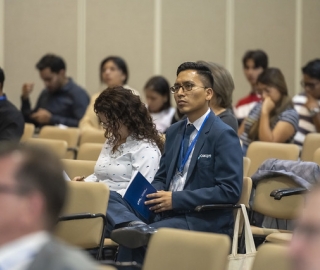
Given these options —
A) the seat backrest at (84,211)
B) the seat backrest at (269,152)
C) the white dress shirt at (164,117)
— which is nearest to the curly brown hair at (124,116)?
the seat backrest at (84,211)

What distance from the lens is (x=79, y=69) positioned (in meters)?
8.20

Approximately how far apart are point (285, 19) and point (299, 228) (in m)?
7.27

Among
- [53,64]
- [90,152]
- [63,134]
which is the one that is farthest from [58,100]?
[90,152]

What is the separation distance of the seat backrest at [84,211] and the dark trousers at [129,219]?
0.58 feet

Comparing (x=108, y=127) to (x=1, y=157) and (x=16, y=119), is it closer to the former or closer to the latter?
(x=16, y=119)

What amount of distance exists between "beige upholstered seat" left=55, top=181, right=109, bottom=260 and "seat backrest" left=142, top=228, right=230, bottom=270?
1071mm

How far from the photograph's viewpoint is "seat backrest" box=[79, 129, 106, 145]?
582cm

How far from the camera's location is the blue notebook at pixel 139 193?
3.67 m

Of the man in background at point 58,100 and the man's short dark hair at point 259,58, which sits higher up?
the man's short dark hair at point 259,58

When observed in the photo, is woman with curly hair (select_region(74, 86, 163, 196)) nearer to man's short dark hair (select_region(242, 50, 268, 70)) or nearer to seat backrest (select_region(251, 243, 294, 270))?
seat backrest (select_region(251, 243, 294, 270))

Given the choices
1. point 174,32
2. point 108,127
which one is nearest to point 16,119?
point 108,127

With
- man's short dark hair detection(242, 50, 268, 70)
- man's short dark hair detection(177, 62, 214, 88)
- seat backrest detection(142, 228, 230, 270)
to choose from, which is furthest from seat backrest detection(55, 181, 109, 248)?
man's short dark hair detection(242, 50, 268, 70)

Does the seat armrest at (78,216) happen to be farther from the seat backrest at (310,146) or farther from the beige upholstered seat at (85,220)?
the seat backrest at (310,146)

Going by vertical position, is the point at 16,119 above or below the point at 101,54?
below
